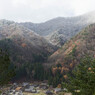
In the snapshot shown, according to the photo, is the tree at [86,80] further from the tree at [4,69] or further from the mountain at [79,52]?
the mountain at [79,52]

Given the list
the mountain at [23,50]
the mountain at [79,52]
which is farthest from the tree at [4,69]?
the mountain at [23,50]

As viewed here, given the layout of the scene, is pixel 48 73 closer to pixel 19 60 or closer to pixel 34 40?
pixel 19 60

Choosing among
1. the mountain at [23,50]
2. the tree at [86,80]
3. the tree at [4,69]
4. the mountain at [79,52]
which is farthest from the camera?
the mountain at [23,50]

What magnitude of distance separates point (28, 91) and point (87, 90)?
5610cm

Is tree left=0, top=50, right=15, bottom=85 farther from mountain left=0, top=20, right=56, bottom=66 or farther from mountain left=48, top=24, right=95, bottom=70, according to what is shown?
mountain left=0, top=20, right=56, bottom=66

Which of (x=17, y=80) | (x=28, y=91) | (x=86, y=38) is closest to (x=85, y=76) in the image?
(x=28, y=91)

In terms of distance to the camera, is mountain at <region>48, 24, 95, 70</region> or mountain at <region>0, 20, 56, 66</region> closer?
mountain at <region>48, 24, 95, 70</region>

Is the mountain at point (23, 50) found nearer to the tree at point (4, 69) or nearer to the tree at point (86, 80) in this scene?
the tree at point (4, 69)

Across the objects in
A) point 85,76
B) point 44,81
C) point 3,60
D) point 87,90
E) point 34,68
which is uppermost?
point 3,60

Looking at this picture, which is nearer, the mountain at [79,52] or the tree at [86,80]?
the tree at [86,80]

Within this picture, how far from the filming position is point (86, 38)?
12169 cm

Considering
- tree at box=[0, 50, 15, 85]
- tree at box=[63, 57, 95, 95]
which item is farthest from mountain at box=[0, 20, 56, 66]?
tree at box=[63, 57, 95, 95]

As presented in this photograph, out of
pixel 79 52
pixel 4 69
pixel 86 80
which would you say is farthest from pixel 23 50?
pixel 86 80

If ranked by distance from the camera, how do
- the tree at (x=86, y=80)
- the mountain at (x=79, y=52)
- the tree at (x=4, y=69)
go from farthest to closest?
the mountain at (x=79, y=52) < the tree at (x=4, y=69) < the tree at (x=86, y=80)
